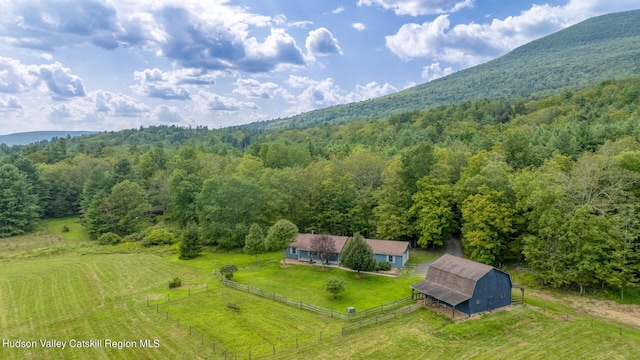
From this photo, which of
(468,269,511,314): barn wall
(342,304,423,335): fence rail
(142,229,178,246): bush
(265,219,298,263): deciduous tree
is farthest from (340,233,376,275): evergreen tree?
(142,229,178,246): bush

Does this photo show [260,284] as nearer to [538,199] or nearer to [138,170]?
[538,199]

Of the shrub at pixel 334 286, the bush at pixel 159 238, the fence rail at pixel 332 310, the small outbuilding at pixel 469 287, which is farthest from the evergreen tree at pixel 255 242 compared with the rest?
the small outbuilding at pixel 469 287

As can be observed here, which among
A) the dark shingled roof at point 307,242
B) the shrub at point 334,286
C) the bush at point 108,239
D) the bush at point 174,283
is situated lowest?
the bush at point 108,239

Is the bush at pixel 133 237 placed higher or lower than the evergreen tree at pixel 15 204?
lower

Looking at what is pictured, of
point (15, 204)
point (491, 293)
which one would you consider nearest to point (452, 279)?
point (491, 293)

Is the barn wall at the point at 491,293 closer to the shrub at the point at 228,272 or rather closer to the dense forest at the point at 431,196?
the dense forest at the point at 431,196

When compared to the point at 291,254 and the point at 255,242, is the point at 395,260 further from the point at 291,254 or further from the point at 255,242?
the point at 255,242
